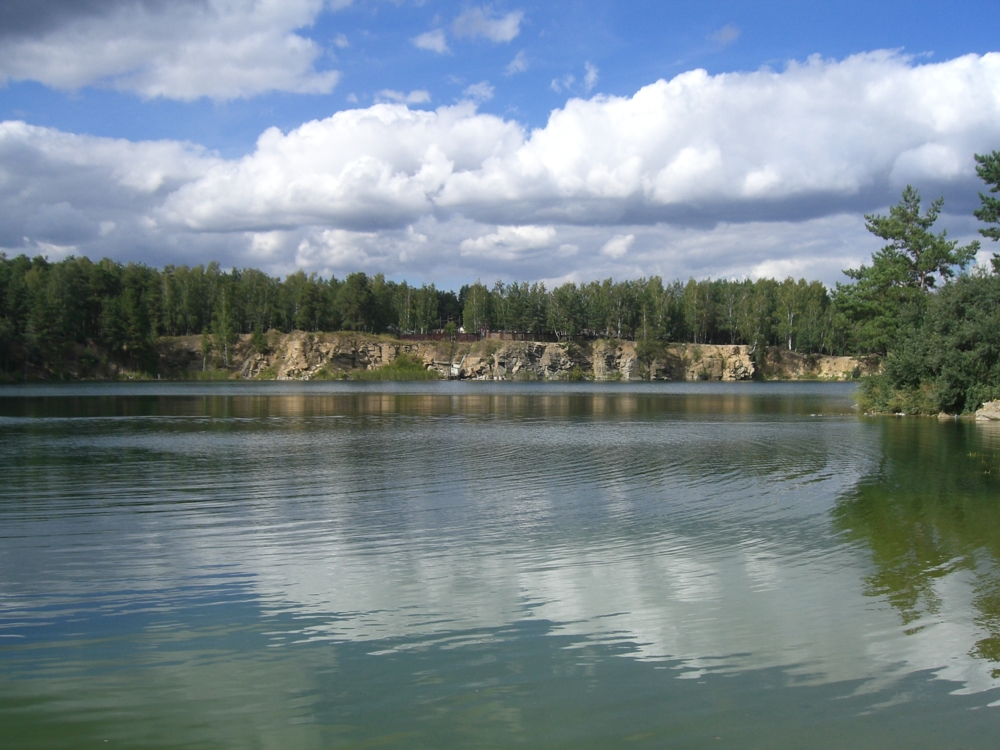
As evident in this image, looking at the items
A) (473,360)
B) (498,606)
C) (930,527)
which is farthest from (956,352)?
(473,360)

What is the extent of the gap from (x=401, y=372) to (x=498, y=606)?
150227 millimetres

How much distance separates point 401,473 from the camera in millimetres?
25125

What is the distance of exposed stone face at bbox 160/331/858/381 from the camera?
520 ft

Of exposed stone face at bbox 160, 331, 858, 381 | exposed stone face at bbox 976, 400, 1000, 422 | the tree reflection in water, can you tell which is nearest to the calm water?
the tree reflection in water

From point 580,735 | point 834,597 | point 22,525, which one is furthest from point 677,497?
point 22,525

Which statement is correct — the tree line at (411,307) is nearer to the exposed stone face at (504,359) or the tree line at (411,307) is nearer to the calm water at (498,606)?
the exposed stone face at (504,359)

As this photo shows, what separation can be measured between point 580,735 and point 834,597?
6122 mm

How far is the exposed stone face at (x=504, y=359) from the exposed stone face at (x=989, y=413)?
114m

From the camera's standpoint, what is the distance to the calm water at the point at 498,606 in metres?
7.76

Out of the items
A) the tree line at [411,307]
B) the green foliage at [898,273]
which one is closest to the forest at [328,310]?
the tree line at [411,307]

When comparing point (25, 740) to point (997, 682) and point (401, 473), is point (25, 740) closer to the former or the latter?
point (997, 682)

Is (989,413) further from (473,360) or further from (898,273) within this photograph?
(473,360)

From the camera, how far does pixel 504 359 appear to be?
165 m

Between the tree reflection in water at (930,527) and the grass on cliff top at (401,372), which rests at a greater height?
the grass on cliff top at (401,372)
